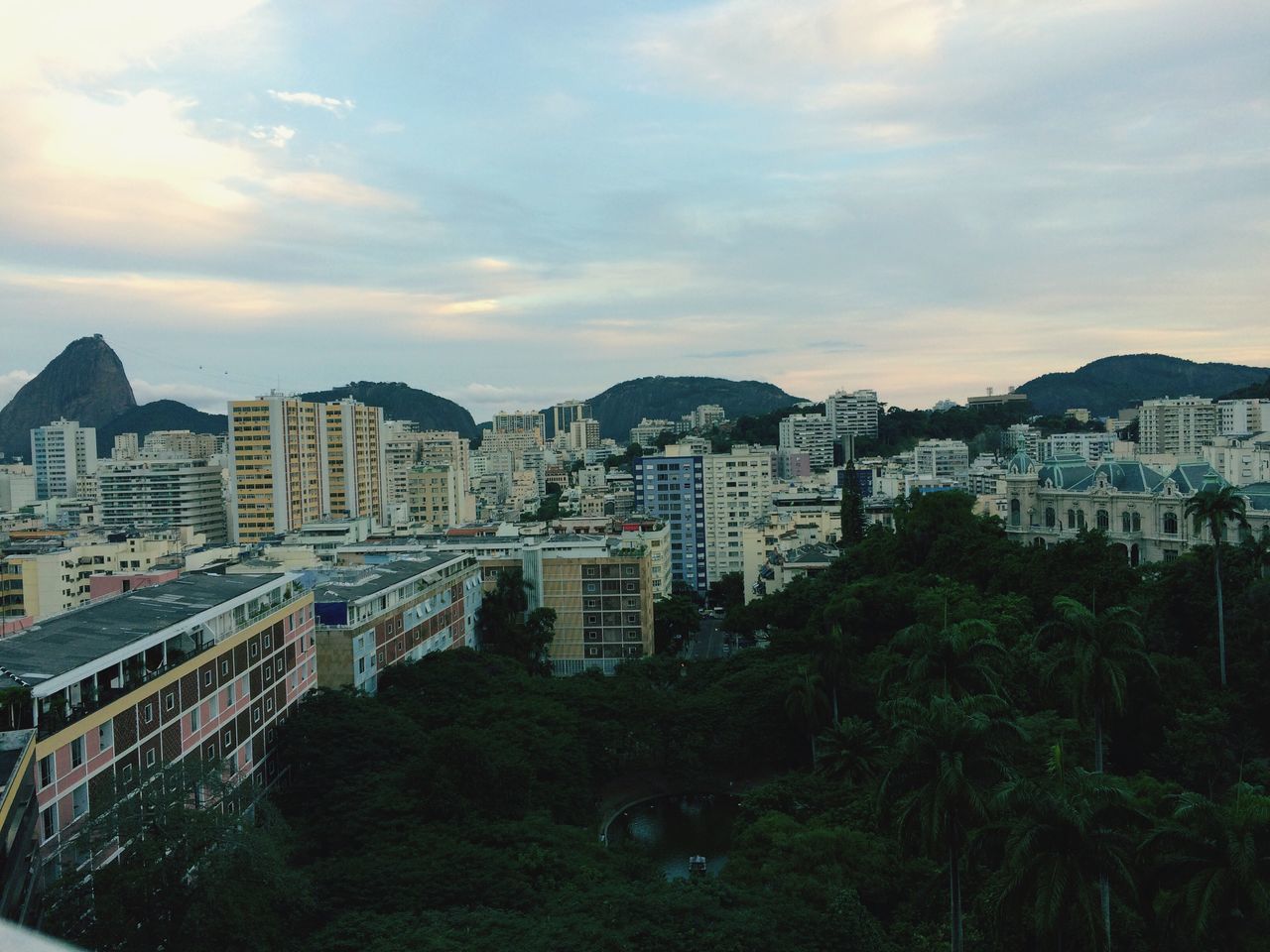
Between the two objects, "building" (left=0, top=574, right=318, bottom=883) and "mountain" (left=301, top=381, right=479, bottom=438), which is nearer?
"building" (left=0, top=574, right=318, bottom=883)

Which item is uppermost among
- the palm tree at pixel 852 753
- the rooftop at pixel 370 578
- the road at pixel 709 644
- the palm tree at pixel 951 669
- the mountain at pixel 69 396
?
the mountain at pixel 69 396

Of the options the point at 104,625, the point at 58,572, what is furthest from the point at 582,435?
the point at 104,625

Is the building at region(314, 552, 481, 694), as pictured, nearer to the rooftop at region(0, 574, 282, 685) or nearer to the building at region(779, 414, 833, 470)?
the rooftop at region(0, 574, 282, 685)

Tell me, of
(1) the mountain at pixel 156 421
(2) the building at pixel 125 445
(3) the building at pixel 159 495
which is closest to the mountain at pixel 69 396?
(1) the mountain at pixel 156 421

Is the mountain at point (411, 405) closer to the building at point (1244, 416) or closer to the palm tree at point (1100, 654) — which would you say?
the building at point (1244, 416)

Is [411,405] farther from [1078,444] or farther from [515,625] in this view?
[515,625]

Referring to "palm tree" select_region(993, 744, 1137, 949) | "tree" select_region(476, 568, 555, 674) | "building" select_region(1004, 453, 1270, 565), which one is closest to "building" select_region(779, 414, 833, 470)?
"building" select_region(1004, 453, 1270, 565)
